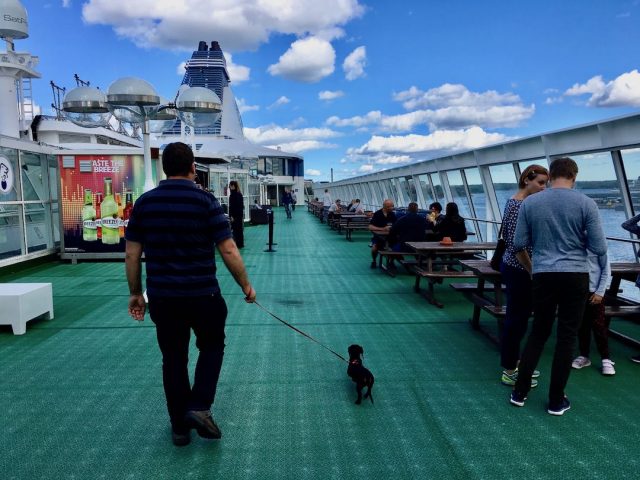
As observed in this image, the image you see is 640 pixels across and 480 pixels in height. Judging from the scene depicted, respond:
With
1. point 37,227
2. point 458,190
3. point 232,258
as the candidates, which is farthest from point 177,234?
point 458,190

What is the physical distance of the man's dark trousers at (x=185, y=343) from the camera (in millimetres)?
2619

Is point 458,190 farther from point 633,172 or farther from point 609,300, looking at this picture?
point 609,300

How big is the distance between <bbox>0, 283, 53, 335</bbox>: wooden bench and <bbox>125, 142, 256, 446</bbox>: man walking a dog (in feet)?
9.32

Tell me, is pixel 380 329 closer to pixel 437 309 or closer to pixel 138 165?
pixel 437 309

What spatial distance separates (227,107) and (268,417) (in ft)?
146

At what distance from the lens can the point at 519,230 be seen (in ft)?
10.4

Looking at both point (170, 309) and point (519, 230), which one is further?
point (519, 230)

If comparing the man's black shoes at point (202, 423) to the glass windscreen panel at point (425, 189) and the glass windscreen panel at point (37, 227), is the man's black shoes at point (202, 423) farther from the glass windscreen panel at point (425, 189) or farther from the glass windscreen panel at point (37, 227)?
the glass windscreen panel at point (425, 189)

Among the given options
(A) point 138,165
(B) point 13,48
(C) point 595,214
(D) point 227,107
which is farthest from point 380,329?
(D) point 227,107

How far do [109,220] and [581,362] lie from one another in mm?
8496

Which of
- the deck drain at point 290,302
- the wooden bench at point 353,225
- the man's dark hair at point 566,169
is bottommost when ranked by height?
the deck drain at point 290,302

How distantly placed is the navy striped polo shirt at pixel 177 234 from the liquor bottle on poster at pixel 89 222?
7.96 meters

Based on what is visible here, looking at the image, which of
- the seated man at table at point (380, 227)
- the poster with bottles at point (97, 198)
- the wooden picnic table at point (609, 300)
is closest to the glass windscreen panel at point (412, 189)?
the seated man at table at point (380, 227)

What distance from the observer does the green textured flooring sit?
262cm
